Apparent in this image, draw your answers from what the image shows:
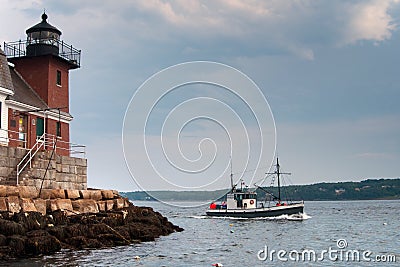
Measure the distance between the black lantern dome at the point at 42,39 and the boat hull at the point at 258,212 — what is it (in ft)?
90.7

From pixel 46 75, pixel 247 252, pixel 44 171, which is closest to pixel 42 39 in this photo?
pixel 46 75

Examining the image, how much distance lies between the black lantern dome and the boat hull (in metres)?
27.7

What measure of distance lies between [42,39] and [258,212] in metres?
29.7

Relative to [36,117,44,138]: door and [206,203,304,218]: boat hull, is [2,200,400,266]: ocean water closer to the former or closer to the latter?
[36,117,44,138]: door

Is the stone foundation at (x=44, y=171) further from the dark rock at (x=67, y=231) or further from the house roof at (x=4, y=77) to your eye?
the house roof at (x=4, y=77)

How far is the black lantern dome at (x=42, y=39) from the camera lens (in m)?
36.6

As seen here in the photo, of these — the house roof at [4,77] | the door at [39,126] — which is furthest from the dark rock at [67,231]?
the house roof at [4,77]

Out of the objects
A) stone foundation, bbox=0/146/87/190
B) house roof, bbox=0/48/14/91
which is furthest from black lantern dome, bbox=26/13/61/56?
stone foundation, bbox=0/146/87/190

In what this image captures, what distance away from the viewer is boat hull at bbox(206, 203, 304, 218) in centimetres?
5469

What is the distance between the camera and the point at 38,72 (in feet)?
119

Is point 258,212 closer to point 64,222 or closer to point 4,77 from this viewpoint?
point 64,222

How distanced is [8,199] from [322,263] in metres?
15.2

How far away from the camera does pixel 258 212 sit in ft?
179

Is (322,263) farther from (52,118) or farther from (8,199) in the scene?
(52,118)
